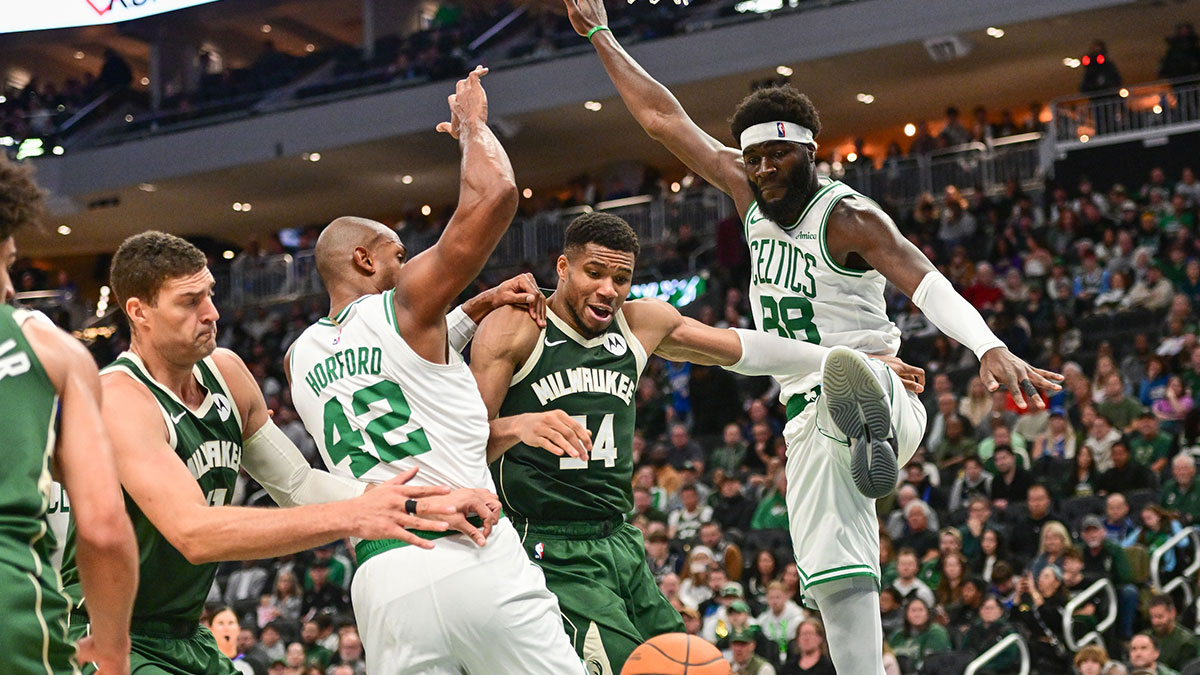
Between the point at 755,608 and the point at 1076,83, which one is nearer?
the point at 755,608

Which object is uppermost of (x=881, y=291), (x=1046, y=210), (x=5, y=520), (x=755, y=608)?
(x=1046, y=210)

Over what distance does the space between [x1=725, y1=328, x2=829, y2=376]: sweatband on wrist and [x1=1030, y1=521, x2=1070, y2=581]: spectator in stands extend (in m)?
6.23

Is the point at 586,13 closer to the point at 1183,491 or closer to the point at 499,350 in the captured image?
the point at 499,350

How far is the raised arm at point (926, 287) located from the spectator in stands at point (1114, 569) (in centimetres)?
614

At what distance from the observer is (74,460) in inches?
152

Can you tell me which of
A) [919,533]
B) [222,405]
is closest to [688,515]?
[919,533]

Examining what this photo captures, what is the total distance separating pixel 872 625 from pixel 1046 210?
14.9 metres

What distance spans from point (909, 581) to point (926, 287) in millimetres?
6731

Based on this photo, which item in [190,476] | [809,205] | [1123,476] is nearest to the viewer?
[190,476]

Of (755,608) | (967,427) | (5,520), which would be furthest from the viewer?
(967,427)

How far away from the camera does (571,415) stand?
6500 mm

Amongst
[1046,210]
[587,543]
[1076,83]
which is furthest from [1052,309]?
[587,543]

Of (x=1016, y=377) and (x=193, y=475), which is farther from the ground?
(x=1016, y=377)

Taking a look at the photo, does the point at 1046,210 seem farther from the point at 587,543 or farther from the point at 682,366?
the point at 587,543
